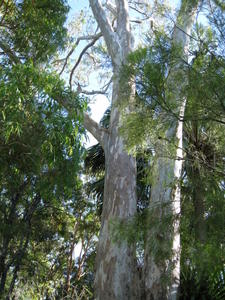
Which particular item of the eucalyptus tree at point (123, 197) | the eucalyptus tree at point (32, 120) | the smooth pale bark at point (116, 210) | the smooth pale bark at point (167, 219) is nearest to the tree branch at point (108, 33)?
the smooth pale bark at point (116, 210)

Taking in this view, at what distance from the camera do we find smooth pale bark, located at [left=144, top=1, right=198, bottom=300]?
3.10 meters

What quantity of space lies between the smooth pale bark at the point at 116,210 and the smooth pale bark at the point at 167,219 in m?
0.26

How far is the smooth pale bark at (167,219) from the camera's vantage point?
122 inches

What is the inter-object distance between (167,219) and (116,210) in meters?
1.75

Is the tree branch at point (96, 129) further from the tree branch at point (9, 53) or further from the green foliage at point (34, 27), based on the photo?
the tree branch at point (9, 53)

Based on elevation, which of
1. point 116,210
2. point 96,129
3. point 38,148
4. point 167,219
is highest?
Answer: point 96,129

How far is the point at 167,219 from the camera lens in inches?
121

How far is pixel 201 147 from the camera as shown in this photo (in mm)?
5043

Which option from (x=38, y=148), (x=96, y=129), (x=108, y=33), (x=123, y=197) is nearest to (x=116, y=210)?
(x=123, y=197)

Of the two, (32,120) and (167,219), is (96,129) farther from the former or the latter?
(167,219)

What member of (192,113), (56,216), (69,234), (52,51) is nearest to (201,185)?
(192,113)

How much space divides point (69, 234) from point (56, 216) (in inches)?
37.1

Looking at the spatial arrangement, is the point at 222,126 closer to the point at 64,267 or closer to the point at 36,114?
the point at 36,114

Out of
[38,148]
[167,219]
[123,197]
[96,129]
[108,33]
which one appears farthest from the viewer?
[108,33]
